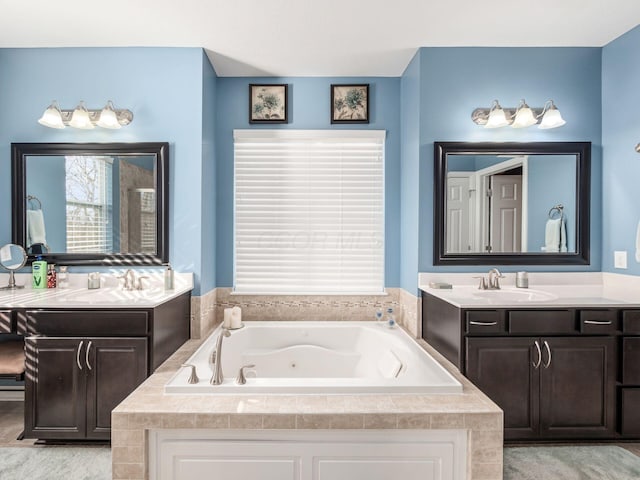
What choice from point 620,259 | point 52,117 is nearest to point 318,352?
point 620,259

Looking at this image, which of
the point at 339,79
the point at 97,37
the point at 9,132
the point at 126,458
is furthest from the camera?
the point at 339,79

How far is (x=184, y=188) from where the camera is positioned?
108 inches

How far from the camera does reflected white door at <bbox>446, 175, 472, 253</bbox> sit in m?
2.74

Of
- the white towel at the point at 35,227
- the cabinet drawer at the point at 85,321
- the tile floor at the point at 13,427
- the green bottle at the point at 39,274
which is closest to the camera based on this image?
the cabinet drawer at the point at 85,321

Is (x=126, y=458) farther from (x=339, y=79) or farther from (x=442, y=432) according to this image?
(x=339, y=79)

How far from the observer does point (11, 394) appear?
2820mm

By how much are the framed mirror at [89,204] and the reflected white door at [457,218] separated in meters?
2.08

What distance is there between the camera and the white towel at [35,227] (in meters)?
→ 2.80

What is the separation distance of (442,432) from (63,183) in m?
3.02

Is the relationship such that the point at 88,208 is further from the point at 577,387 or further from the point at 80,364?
the point at 577,387

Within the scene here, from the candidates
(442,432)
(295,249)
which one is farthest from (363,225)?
(442,432)

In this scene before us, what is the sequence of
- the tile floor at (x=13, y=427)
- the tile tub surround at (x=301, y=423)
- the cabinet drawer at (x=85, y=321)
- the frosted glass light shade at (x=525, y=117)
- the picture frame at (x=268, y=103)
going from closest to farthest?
1. the tile tub surround at (x=301, y=423)
2. the cabinet drawer at (x=85, y=321)
3. the tile floor at (x=13, y=427)
4. the frosted glass light shade at (x=525, y=117)
5. the picture frame at (x=268, y=103)

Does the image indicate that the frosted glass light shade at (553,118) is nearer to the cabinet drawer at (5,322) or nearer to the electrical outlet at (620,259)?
the electrical outlet at (620,259)

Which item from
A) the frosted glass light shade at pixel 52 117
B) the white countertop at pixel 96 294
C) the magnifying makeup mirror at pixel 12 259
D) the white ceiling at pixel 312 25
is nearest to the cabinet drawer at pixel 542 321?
the white ceiling at pixel 312 25
